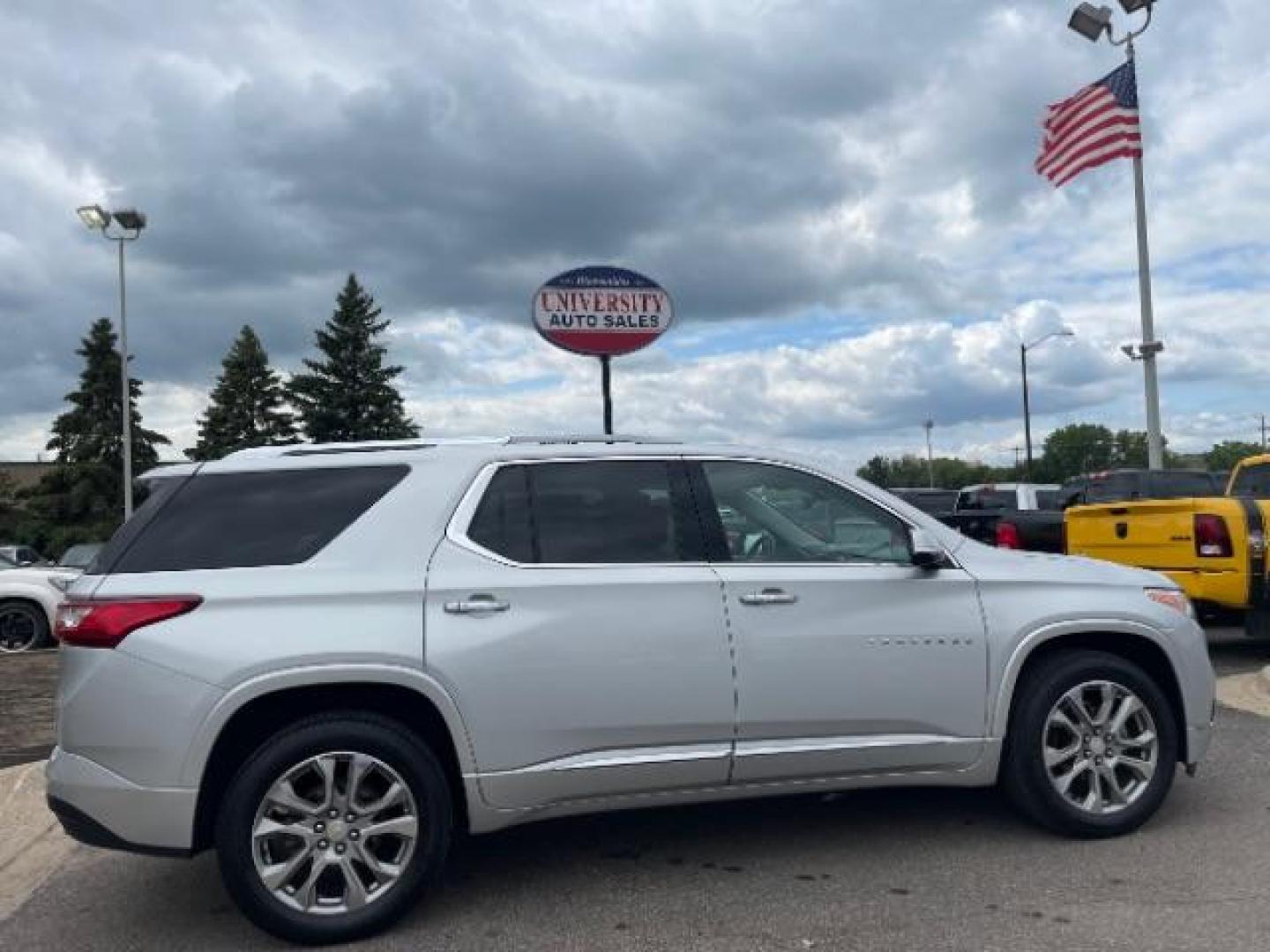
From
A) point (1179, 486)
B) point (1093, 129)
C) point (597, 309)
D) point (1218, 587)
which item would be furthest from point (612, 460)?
point (1093, 129)

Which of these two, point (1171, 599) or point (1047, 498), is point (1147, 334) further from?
point (1171, 599)

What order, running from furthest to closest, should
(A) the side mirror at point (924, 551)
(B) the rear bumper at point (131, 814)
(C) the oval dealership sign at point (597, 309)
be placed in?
(C) the oval dealership sign at point (597, 309)
(A) the side mirror at point (924, 551)
(B) the rear bumper at point (131, 814)

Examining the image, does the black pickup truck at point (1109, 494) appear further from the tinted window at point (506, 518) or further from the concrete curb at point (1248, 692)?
the tinted window at point (506, 518)

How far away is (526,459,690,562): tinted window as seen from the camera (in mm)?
4438

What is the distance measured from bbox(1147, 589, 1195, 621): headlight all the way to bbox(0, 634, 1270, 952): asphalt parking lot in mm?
926

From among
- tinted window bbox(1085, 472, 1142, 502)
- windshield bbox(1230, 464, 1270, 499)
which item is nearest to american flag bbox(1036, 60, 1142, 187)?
tinted window bbox(1085, 472, 1142, 502)

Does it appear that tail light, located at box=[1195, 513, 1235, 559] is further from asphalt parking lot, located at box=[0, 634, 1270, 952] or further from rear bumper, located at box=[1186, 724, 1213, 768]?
rear bumper, located at box=[1186, 724, 1213, 768]

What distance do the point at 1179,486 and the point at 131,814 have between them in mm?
12598

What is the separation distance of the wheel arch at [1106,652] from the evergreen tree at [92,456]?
49.9 metres

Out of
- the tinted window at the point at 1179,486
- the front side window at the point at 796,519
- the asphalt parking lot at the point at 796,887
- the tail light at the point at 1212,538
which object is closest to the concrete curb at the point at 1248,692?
the tail light at the point at 1212,538

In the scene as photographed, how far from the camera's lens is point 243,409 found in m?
56.8

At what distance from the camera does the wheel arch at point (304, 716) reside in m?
3.95

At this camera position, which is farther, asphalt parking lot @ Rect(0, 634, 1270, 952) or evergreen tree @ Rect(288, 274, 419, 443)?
evergreen tree @ Rect(288, 274, 419, 443)

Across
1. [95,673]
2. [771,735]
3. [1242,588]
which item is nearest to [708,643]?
[771,735]
